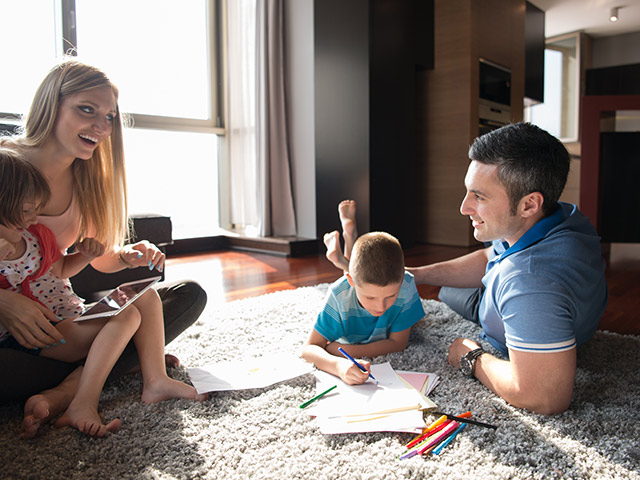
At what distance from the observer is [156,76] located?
4102mm

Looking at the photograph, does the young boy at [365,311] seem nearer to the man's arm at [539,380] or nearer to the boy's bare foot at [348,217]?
the boy's bare foot at [348,217]

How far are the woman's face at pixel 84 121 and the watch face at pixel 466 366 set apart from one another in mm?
1128

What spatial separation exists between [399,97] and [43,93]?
9.75 ft

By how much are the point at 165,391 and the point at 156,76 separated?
3.53 metres

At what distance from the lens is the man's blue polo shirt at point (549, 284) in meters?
1.05

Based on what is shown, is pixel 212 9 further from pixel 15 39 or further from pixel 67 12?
pixel 15 39

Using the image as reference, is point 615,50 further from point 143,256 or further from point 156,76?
point 143,256

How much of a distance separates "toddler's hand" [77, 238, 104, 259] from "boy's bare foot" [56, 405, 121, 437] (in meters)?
0.38

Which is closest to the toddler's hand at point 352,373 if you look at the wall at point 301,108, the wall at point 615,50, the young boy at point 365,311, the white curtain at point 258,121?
the young boy at point 365,311

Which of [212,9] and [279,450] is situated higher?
[212,9]

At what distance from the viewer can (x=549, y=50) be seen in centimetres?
661

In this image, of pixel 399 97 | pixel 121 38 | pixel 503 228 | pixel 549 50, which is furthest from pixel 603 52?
pixel 503 228

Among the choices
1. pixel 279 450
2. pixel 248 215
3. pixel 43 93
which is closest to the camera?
pixel 279 450

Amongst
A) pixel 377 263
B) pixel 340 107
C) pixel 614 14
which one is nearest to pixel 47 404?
pixel 377 263
